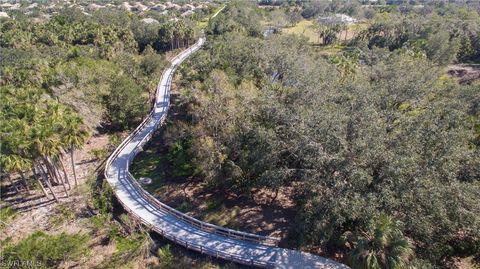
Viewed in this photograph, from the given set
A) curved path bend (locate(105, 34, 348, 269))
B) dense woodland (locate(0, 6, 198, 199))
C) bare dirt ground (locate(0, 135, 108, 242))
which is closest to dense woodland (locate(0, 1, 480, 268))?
dense woodland (locate(0, 6, 198, 199))

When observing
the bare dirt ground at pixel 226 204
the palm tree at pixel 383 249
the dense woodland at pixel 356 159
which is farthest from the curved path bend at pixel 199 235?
the palm tree at pixel 383 249

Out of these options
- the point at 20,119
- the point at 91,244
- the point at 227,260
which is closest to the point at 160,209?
the point at 91,244

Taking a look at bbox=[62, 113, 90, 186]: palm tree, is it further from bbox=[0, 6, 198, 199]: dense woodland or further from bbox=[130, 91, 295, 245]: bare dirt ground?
bbox=[130, 91, 295, 245]: bare dirt ground

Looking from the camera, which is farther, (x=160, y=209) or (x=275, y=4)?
(x=275, y=4)

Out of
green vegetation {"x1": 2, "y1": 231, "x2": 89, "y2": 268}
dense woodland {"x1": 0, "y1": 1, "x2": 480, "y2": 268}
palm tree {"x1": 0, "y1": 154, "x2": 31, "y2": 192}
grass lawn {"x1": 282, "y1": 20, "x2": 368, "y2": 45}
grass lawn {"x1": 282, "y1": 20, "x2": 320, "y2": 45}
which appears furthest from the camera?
grass lawn {"x1": 282, "y1": 20, "x2": 320, "y2": 45}

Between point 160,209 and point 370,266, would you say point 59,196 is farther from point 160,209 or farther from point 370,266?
point 370,266

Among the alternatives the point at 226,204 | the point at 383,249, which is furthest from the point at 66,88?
the point at 383,249
